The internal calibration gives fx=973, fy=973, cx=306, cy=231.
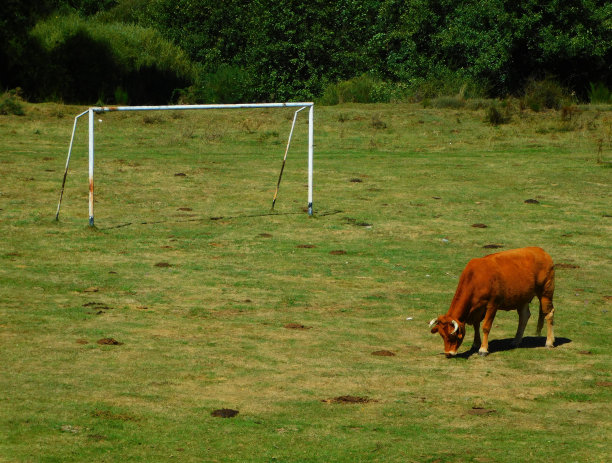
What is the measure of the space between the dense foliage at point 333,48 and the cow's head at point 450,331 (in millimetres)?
30032

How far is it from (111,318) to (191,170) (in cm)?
A: 1386

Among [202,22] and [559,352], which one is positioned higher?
[202,22]

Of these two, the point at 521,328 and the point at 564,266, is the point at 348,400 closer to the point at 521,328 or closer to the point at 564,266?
the point at 521,328

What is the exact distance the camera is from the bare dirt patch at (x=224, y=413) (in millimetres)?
8797

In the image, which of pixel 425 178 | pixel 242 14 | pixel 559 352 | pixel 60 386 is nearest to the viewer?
pixel 60 386

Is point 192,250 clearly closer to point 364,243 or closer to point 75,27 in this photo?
point 364,243

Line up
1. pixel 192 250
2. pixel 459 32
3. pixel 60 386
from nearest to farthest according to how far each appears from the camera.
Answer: pixel 60 386
pixel 192 250
pixel 459 32

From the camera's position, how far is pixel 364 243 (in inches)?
720

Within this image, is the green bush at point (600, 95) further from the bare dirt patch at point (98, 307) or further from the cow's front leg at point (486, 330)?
the bare dirt patch at point (98, 307)

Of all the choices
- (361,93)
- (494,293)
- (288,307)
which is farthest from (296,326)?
(361,93)

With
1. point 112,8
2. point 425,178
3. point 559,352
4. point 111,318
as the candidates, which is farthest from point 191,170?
point 112,8

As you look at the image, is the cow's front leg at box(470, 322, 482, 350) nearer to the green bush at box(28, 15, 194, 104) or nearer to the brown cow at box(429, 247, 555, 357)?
the brown cow at box(429, 247, 555, 357)

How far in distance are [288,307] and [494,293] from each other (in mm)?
3310

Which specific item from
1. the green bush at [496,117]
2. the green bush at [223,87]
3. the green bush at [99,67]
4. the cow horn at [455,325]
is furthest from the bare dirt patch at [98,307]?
the green bush at [223,87]
